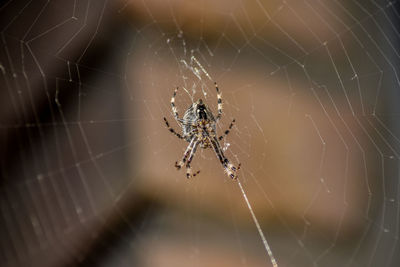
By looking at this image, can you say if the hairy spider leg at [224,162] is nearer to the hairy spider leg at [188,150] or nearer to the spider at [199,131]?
the spider at [199,131]

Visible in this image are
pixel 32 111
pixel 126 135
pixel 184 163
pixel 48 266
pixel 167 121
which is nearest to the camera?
pixel 32 111

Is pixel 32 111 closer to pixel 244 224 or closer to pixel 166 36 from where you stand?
pixel 166 36

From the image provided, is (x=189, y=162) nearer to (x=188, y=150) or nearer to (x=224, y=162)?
(x=188, y=150)

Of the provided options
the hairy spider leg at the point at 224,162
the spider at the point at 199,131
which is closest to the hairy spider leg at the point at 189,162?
the spider at the point at 199,131

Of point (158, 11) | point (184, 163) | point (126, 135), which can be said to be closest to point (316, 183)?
point (184, 163)

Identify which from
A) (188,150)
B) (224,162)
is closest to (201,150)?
(188,150)

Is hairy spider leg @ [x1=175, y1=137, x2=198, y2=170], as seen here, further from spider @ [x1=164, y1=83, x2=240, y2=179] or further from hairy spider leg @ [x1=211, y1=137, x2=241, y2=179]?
hairy spider leg @ [x1=211, y1=137, x2=241, y2=179]
